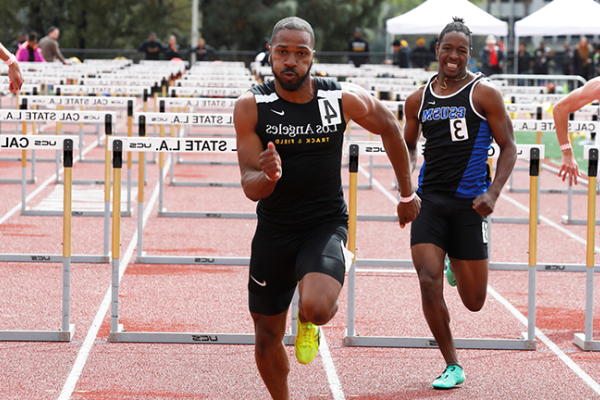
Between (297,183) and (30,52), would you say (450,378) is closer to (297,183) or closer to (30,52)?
(297,183)

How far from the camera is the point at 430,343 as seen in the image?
645cm

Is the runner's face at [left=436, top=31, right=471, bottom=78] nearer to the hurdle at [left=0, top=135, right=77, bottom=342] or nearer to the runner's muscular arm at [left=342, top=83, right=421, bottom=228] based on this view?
the runner's muscular arm at [left=342, top=83, right=421, bottom=228]

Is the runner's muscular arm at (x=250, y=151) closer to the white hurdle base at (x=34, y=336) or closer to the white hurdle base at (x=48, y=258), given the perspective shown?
the white hurdle base at (x=34, y=336)

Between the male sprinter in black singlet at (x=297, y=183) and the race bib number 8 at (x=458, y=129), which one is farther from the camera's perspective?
the race bib number 8 at (x=458, y=129)

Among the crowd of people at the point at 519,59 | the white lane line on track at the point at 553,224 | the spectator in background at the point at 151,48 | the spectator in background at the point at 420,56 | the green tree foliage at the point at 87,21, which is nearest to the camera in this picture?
the white lane line on track at the point at 553,224

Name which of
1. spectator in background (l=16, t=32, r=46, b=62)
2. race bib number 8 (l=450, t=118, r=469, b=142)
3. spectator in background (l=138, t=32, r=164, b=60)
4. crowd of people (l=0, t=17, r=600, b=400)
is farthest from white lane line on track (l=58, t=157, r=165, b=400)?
spectator in background (l=138, t=32, r=164, b=60)

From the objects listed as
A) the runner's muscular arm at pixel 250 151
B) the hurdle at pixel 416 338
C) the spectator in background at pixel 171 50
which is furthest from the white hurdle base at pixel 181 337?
the spectator in background at pixel 171 50

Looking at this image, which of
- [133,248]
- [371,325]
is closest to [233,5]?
[133,248]

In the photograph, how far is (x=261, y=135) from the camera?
4.36 metres

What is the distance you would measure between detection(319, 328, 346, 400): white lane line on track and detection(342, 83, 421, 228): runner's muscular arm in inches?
47.5

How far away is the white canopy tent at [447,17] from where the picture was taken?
20359 millimetres

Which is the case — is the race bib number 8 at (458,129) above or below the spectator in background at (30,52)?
below

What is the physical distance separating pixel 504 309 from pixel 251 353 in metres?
2.45

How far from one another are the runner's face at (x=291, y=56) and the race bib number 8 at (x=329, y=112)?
151 millimetres
